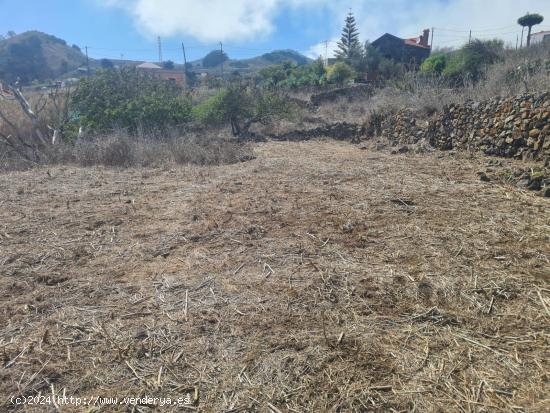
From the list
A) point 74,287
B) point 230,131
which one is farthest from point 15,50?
point 74,287

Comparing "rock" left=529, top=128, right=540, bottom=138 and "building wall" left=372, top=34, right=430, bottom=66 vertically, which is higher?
"building wall" left=372, top=34, right=430, bottom=66

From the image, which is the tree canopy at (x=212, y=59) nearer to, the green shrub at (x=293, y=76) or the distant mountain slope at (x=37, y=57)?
the distant mountain slope at (x=37, y=57)

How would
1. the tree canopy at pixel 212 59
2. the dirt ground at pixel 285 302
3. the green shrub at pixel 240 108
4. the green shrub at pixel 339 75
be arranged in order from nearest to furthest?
the dirt ground at pixel 285 302 → the green shrub at pixel 240 108 → the green shrub at pixel 339 75 → the tree canopy at pixel 212 59

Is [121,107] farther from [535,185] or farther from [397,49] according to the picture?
[397,49]

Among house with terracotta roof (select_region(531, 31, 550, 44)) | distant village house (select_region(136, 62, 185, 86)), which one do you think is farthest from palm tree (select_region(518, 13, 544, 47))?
distant village house (select_region(136, 62, 185, 86))

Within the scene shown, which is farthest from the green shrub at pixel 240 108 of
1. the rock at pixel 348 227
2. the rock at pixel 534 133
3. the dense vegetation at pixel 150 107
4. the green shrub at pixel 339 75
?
the green shrub at pixel 339 75

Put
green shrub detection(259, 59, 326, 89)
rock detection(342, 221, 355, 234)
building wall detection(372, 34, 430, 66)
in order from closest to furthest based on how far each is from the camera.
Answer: rock detection(342, 221, 355, 234) < green shrub detection(259, 59, 326, 89) < building wall detection(372, 34, 430, 66)

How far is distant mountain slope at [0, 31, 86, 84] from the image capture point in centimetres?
5019

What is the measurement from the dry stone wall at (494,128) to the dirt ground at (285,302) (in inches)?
59.5

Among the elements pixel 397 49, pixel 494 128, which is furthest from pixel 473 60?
pixel 397 49

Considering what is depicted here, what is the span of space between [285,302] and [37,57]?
71.0 meters

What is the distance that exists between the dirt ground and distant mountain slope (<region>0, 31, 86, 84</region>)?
54183 mm

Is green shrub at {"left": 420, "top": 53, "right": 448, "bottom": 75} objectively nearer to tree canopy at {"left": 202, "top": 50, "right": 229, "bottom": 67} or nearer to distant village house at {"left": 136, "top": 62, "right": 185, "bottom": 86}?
distant village house at {"left": 136, "top": 62, "right": 185, "bottom": 86}

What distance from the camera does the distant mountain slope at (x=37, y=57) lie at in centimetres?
5019
